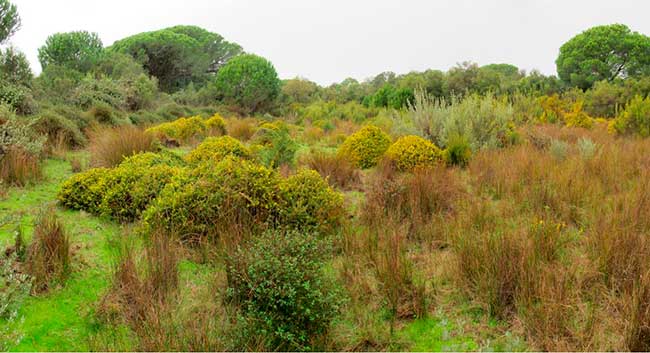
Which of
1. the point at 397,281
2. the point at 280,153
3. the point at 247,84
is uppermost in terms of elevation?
the point at 247,84

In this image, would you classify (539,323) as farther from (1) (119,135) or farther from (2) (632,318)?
(1) (119,135)

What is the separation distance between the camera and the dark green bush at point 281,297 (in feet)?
10.2

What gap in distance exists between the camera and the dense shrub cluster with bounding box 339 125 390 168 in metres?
9.12

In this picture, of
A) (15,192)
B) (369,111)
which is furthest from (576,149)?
(369,111)

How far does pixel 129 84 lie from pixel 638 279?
2346 centimetres

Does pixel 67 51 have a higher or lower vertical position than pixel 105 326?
higher

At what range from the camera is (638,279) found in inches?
135

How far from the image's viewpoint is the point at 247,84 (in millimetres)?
30703

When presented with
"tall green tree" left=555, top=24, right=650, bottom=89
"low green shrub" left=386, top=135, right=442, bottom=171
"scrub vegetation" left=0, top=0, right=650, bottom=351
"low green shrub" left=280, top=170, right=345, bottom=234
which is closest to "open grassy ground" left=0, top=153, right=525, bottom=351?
"scrub vegetation" left=0, top=0, right=650, bottom=351

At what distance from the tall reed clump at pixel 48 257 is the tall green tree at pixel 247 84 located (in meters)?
26.8

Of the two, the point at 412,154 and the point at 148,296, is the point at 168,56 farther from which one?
the point at 148,296

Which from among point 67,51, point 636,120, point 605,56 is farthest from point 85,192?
point 605,56

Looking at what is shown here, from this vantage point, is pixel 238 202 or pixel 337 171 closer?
pixel 238 202

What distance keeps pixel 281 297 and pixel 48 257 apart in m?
2.19
